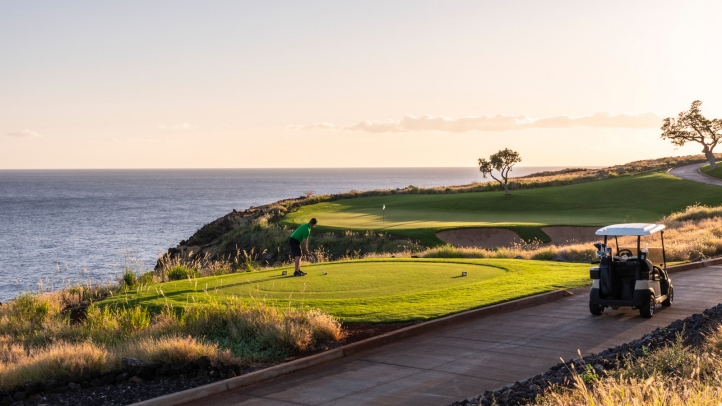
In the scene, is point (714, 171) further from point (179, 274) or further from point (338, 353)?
point (338, 353)

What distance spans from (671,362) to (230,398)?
5.85 metres

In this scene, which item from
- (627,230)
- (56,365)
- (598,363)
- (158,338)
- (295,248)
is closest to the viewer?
(598,363)

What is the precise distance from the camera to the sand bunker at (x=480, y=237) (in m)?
37.3

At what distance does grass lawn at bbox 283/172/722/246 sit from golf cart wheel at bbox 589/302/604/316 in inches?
870

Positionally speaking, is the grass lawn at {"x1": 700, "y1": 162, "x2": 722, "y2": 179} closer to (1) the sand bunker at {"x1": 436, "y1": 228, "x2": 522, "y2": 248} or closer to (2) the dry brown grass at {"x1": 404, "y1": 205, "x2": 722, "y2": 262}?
(2) the dry brown grass at {"x1": 404, "y1": 205, "x2": 722, "y2": 262}

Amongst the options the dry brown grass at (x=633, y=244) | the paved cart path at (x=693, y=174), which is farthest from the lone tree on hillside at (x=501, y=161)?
the dry brown grass at (x=633, y=244)

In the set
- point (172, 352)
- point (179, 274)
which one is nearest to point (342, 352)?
point (172, 352)

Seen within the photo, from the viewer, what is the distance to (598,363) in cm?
972

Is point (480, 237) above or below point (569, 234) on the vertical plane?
below

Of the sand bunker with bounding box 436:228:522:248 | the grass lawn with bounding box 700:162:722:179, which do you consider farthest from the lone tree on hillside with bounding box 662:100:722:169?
the sand bunker with bounding box 436:228:522:248

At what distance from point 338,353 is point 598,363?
426 centimetres

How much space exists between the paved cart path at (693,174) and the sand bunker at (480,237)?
28.1 m

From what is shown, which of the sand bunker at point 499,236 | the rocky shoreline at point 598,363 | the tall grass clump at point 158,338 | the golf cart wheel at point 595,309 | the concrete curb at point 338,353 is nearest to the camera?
the rocky shoreline at point 598,363

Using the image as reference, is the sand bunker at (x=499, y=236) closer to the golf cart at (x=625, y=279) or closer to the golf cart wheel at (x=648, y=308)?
the golf cart at (x=625, y=279)
